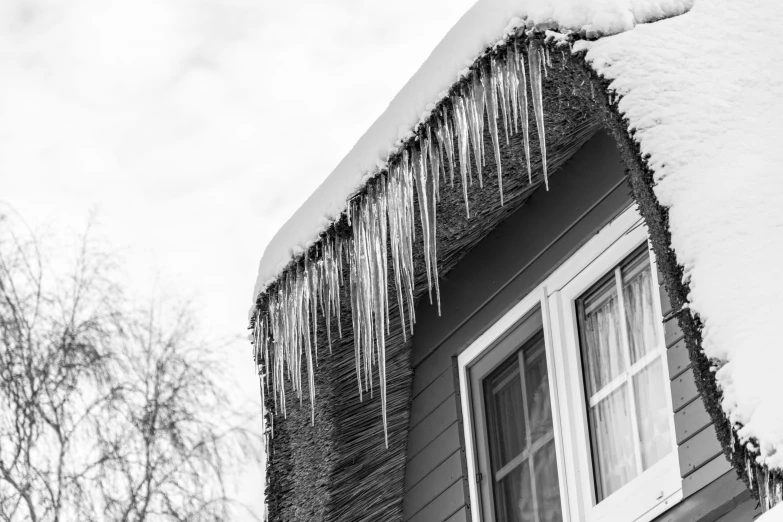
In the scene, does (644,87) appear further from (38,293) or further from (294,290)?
(38,293)

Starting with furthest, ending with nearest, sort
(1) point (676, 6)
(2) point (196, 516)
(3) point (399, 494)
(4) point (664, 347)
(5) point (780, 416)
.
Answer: (2) point (196, 516)
(3) point (399, 494)
(4) point (664, 347)
(1) point (676, 6)
(5) point (780, 416)

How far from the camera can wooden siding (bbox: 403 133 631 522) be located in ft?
13.7

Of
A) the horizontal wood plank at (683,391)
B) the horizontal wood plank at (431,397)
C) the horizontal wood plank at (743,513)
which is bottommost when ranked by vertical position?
the horizontal wood plank at (743,513)

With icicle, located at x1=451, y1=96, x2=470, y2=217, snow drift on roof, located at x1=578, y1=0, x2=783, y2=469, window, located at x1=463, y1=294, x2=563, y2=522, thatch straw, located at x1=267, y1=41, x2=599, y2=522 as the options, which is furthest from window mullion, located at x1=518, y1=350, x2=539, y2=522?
snow drift on roof, located at x1=578, y1=0, x2=783, y2=469

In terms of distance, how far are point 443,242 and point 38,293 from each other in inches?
338

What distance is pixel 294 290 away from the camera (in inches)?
177

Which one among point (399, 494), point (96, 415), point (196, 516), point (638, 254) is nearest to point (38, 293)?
point (96, 415)

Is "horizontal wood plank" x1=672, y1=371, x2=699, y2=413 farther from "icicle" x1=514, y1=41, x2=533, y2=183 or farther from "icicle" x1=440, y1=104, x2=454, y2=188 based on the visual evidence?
"icicle" x1=440, y1=104, x2=454, y2=188

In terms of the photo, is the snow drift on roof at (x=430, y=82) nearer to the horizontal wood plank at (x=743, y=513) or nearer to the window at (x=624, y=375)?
the window at (x=624, y=375)

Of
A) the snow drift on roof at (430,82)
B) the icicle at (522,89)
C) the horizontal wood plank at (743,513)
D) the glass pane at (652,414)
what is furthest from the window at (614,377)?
the snow drift on roof at (430,82)

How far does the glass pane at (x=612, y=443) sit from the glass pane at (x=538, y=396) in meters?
0.27

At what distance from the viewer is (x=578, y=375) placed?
13.4 ft

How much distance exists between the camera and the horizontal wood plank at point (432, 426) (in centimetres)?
473

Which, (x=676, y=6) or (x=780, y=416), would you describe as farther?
(x=676, y=6)
